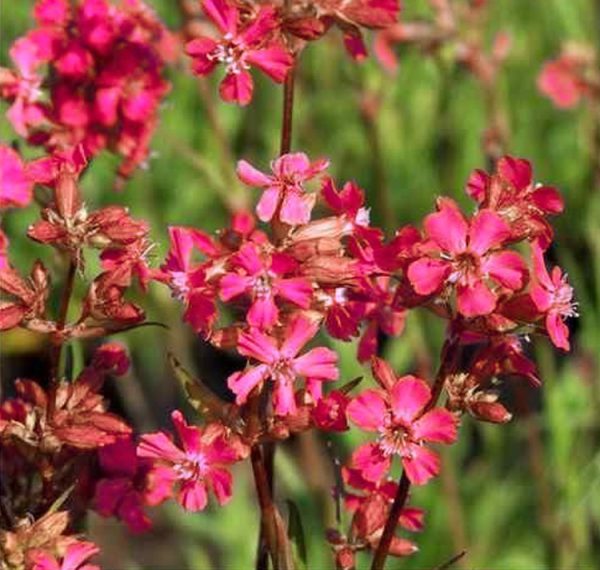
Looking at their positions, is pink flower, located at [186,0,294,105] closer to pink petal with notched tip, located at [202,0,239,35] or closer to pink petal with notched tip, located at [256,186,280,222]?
pink petal with notched tip, located at [202,0,239,35]

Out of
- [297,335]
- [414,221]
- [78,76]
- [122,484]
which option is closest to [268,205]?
[297,335]

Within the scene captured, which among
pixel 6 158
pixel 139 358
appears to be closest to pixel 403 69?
pixel 139 358

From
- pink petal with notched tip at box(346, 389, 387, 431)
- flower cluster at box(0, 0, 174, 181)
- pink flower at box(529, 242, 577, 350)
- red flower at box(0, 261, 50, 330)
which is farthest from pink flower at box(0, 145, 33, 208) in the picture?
pink flower at box(529, 242, 577, 350)

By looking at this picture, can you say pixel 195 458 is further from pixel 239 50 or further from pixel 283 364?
pixel 239 50

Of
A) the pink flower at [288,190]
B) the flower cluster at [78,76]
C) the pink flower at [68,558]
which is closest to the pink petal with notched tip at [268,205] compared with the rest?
the pink flower at [288,190]

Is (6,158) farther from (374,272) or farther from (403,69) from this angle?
(403,69)
